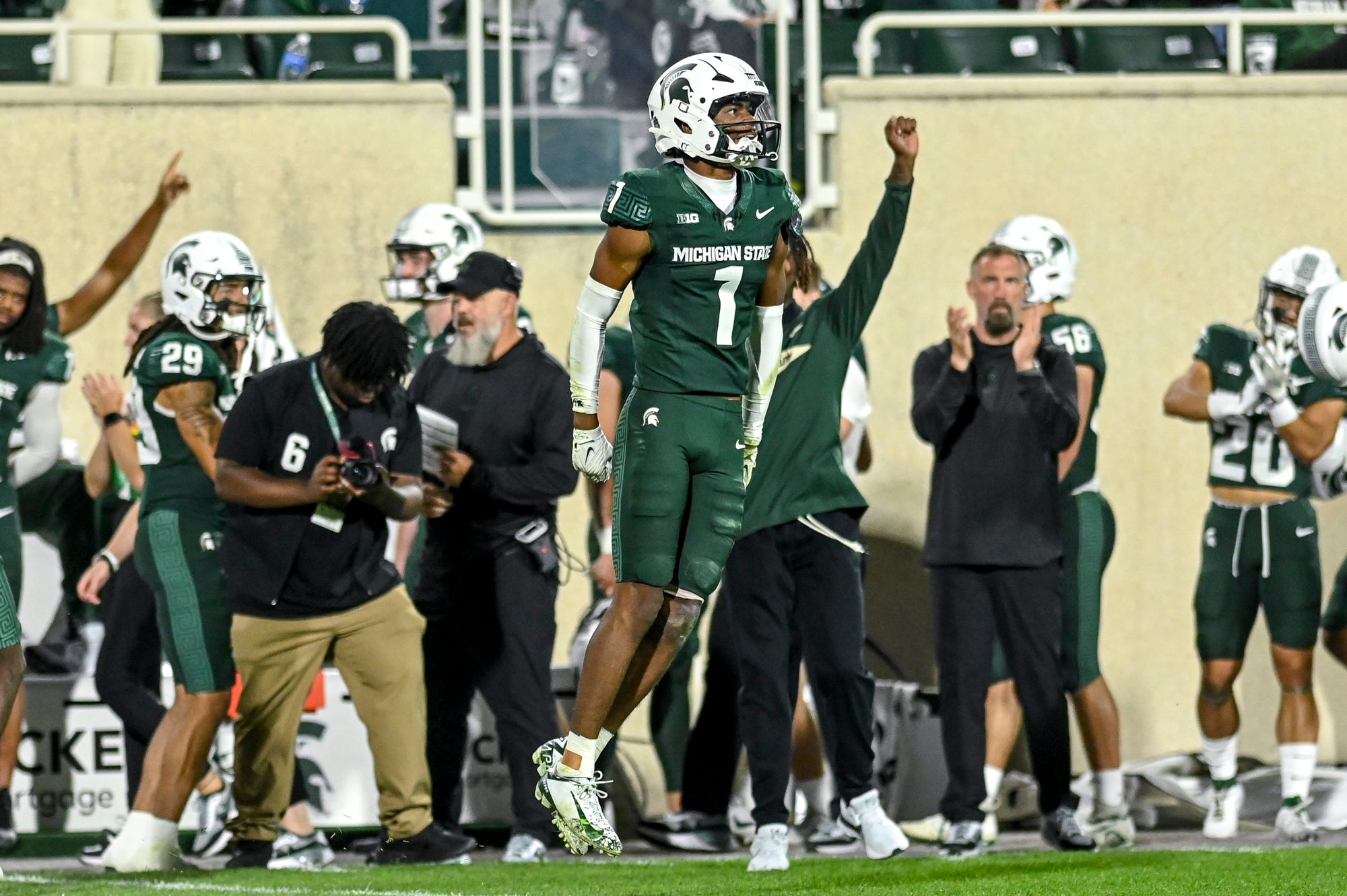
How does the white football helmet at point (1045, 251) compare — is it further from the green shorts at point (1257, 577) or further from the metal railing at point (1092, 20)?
the metal railing at point (1092, 20)

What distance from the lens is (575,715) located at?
6000 mm

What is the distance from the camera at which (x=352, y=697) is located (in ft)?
24.9

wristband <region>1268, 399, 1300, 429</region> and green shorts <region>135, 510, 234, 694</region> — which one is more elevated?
wristband <region>1268, 399, 1300, 429</region>

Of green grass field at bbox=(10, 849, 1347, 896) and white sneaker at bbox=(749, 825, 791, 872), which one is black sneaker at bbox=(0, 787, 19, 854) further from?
white sneaker at bbox=(749, 825, 791, 872)

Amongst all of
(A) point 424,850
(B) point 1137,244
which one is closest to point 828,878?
(A) point 424,850

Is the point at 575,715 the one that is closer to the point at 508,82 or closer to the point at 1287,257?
the point at 1287,257

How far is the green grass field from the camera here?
6.17 metres

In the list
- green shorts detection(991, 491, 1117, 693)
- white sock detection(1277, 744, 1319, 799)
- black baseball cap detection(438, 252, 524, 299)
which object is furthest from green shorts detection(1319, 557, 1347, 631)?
black baseball cap detection(438, 252, 524, 299)

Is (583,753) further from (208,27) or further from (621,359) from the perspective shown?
(208,27)

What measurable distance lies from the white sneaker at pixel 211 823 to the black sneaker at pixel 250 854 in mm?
836

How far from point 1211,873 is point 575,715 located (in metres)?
2.06

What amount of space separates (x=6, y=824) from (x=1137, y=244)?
582cm

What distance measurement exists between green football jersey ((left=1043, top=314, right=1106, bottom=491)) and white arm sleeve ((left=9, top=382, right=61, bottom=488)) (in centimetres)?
388

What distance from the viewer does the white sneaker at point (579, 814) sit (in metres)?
5.82
